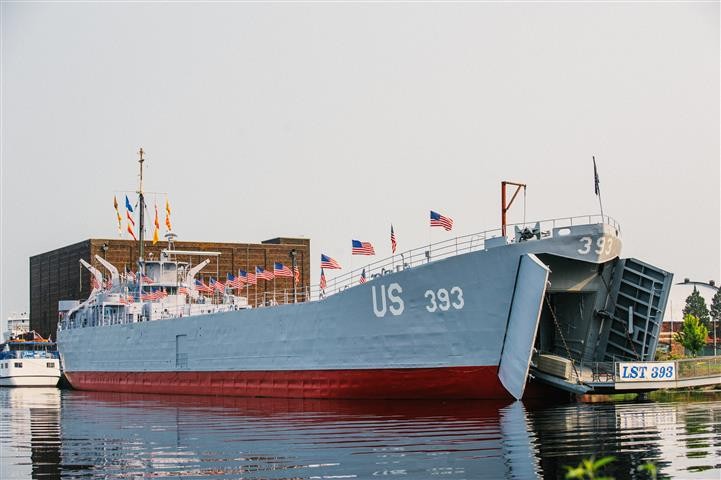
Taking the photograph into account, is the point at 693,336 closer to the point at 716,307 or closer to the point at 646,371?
the point at 646,371

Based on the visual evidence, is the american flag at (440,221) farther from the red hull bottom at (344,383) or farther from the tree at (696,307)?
the tree at (696,307)

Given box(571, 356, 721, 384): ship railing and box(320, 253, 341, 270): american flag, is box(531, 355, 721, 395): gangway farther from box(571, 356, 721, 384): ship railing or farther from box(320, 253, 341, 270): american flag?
box(320, 253, 341, 270): american flag

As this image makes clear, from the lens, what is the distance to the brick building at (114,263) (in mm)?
76688

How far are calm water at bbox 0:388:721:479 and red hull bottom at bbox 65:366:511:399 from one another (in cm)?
66

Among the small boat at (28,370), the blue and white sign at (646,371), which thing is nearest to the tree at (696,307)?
the small boat at (28,370)

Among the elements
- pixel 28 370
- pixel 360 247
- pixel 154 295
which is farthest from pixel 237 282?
pixel 28 370

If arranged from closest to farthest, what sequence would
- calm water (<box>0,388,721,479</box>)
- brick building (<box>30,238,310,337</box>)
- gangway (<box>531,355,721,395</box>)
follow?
calm water (<box>0,388,721,479</box>)
gangway (<box>531,355,721,395</box>)
brick building (<box>30,238,310,337</box>)

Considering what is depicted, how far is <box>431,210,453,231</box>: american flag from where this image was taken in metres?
28.0

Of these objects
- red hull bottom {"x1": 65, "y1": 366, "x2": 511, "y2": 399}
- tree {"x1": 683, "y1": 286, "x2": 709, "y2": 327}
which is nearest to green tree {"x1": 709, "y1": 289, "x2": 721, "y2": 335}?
tree {"x1": 683, "y1": 286, "x2": 709, "y2": 327}

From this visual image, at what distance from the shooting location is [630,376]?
85.7 feet

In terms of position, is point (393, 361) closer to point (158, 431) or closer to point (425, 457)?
point (158, 431)

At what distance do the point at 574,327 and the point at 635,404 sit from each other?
3.55 m

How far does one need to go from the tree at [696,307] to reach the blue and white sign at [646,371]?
231ft

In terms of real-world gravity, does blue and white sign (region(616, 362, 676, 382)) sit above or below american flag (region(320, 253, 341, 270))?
below
